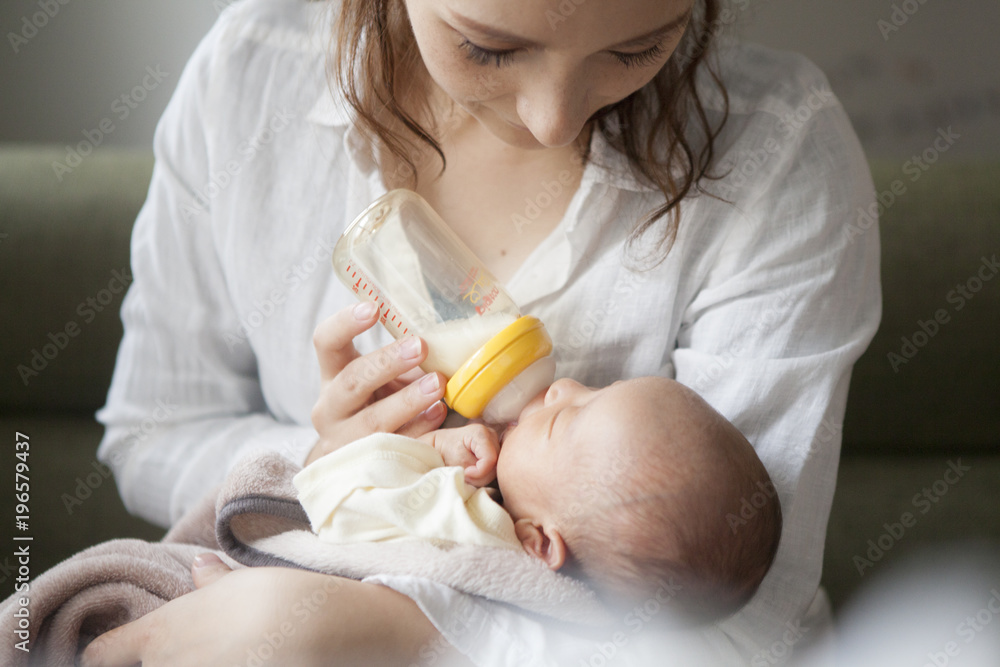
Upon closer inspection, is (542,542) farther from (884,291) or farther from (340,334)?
(884,291)

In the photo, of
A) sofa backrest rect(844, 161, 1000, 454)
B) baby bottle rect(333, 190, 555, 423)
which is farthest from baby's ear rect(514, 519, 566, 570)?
sofa backrest rect(844, 161, 1000, 454)

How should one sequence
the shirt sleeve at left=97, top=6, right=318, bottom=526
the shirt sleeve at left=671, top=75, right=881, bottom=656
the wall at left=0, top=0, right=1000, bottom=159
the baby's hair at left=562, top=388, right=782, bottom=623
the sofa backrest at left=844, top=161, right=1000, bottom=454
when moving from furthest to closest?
the wall at left=0, top=0, right=1000, bottom=159 < the sofa backrest at left=844, top=161, right=1000, bottom=454 < the shirt sleeve at left=97, top=6, right=318, bottom=526 < the shirt sleeve at left=671, top=75, right=881, bottom=656 < the baby's hair at left=562, top=388, right=782, bottom=623

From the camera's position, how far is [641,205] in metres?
1.04

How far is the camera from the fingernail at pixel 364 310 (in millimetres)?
897

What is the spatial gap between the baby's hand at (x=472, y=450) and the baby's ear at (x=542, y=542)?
0.07 metres

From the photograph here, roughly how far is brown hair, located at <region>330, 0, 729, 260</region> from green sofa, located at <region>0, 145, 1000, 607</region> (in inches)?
29.4

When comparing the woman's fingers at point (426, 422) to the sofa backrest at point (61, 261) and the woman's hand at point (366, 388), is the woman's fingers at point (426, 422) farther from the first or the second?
the sofa backrest at point (61, 261)

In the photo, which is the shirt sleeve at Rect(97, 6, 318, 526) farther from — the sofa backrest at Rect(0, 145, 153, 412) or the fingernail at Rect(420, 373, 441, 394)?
the sofa backrest at Rect(0, 145, 153, 412)

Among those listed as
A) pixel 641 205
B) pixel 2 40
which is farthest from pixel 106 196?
pixel 641 205

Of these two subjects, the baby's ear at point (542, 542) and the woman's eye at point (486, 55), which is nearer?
the woman's eye at point (486, 55)

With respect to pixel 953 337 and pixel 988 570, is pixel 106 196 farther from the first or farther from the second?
pixel 988 570

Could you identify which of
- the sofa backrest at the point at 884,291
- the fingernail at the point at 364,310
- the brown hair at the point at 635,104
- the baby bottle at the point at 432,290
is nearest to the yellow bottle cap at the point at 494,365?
the baby bottle at the point at 432,290

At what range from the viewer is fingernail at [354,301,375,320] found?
2.94 ft

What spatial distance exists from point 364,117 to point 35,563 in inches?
51.7
